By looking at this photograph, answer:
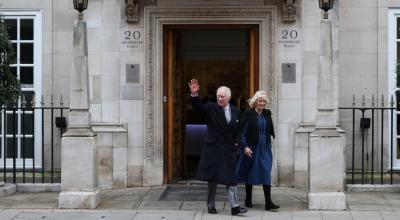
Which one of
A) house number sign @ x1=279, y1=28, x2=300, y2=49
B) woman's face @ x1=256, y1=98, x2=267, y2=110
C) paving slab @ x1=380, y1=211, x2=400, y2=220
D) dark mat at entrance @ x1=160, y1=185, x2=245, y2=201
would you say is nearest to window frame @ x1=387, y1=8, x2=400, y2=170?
house number sign @ x1=279, y1=28, x2=300, y2=49

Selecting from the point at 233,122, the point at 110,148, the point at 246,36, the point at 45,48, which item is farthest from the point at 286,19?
the point at 45,48

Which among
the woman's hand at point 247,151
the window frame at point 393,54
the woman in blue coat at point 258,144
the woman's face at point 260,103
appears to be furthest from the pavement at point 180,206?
the window frame at point 393,54

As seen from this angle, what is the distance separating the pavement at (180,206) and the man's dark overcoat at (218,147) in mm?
626

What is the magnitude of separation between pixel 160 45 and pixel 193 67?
2.25m

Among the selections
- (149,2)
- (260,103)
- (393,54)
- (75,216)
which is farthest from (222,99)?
(393,54)

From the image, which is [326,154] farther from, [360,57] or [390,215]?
[360,57]

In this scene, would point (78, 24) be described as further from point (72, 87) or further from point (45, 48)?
point (45, 48)

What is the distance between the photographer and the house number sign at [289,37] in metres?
12.7

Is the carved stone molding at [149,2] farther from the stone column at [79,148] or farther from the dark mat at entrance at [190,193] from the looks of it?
the dark mat at entrance at [190,193]

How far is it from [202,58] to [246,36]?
1120 mm

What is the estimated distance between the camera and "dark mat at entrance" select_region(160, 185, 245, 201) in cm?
1175

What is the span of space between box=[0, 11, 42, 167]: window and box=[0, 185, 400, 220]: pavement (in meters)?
1.88

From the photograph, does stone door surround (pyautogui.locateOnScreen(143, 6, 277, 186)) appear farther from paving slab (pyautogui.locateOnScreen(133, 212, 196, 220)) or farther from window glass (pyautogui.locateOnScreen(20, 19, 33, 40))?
window glass (pyautogui.locateOnScreen(20, 19, 33, 40))

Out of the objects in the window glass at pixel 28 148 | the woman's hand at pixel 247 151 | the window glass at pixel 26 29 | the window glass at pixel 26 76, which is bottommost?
the window glass at pixel 28 148
